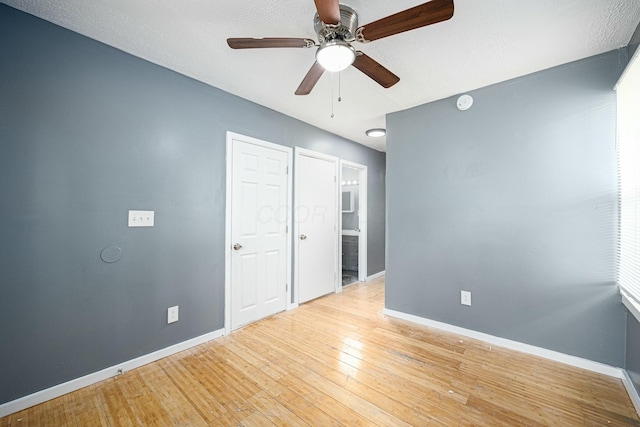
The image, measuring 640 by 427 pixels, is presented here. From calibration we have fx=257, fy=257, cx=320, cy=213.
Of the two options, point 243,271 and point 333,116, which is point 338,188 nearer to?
point 333,116

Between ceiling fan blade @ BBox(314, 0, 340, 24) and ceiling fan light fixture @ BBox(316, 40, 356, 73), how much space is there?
0.52 ft

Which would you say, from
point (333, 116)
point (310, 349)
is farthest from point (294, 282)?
point (333, 116)

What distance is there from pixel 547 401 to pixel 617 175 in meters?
1.71

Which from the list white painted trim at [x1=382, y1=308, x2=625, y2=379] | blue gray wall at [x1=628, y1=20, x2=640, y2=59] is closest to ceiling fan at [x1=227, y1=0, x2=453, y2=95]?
blue gray wall at [x1=628, y1=20, x2=640, y2=59]

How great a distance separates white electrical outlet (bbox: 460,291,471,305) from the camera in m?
2.58

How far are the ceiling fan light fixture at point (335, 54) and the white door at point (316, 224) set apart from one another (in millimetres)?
1861

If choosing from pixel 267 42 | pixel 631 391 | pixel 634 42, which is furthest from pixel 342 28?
pixel 631 391

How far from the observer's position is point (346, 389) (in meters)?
1.80

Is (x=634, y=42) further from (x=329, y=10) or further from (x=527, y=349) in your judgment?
(x=527, y=349)

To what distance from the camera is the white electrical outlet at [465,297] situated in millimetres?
2582

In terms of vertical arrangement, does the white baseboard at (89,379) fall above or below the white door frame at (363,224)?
below

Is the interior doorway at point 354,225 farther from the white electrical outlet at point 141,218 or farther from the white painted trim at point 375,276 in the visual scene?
the white electrical outlet at point 141,218

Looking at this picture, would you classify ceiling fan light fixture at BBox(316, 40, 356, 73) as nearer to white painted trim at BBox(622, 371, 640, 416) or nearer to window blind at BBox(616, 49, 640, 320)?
window blind at BBox(616, 49, 640, 320)

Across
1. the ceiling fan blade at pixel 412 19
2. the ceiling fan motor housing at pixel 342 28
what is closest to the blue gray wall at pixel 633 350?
the ceiling fan blade at pixel 412 19
